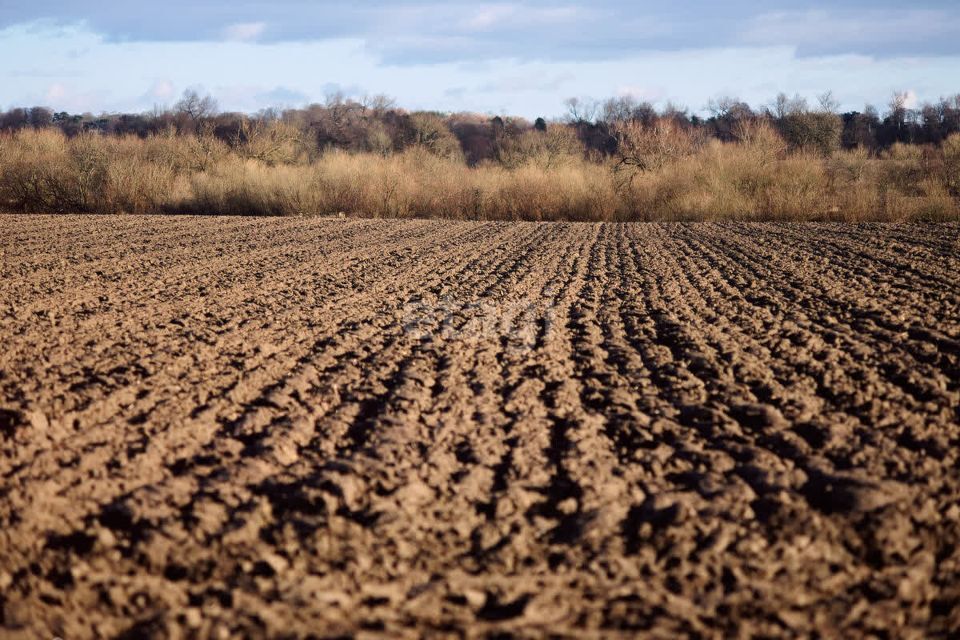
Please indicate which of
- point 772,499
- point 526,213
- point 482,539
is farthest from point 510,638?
point 526,213

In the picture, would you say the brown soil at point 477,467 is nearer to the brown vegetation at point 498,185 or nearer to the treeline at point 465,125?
the brown vegetation at point 498,185

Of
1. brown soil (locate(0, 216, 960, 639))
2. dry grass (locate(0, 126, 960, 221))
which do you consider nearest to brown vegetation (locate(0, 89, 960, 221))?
dry grass (locate(0, 126, 960, 221))

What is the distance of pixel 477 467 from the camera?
4.34 m

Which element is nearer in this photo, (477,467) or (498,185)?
(477,467)

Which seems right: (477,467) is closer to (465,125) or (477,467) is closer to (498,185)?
(498,185)

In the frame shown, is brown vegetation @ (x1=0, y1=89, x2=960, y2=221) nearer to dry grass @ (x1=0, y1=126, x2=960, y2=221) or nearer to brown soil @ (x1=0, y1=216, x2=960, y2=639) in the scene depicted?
dry grass @ (x1=0, y1=126, x2=960, y2=221)

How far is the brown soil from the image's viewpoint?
3.11 metres

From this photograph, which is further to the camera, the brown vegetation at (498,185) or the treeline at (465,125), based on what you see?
the treeline at (465,125)

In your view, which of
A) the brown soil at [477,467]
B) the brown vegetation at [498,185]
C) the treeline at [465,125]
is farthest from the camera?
the treeline at [465,125]

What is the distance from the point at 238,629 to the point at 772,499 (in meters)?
2.48

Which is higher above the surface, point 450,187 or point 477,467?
point 450,187

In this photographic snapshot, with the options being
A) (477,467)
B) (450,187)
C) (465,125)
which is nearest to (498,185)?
(450,187)

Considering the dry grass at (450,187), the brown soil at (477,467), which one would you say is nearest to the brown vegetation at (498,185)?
the dry grass at (450,187)

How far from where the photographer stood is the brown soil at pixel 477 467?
10.2 ft
